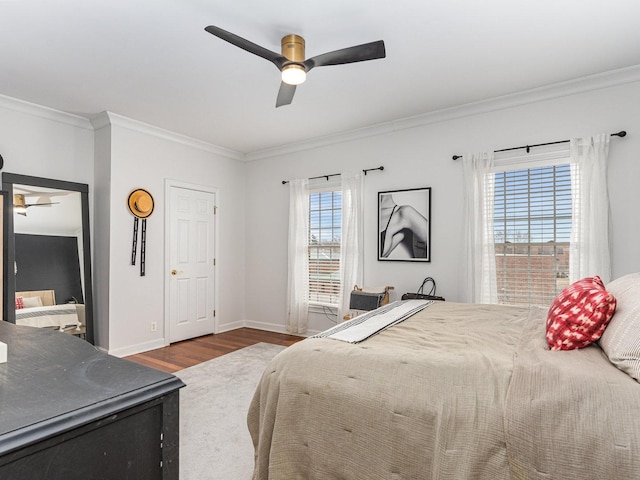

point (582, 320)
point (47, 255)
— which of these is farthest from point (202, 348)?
point (582, 320)

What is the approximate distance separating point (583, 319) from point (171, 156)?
4.73m

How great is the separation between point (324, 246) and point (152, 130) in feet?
8.58

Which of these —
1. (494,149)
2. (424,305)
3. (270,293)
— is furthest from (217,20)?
(270,293)

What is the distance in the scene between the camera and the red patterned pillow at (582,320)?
162cm

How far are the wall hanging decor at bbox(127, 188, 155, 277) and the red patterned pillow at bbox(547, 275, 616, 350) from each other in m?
4.28

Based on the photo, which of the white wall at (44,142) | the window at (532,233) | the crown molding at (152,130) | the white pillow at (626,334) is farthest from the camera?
the crown molding at (152,130)

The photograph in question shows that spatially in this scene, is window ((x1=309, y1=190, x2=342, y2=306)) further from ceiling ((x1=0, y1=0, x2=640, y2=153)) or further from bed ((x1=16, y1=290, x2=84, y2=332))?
bed ((x1=16, y1=290, x2=84, y2=332))

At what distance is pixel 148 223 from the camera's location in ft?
15.3

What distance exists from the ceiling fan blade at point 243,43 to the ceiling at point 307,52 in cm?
27

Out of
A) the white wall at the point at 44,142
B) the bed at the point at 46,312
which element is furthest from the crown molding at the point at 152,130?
the bed at the point at 46,312

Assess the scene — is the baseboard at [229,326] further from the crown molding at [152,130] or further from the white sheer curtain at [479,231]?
the white sheer curtain at [479,231]

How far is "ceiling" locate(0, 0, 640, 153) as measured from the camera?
2.44 metres

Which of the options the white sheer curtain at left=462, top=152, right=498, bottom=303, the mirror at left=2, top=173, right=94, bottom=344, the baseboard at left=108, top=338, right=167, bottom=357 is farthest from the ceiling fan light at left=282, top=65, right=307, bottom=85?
the baseboard at left=108, top=338, right=167, bottom=357

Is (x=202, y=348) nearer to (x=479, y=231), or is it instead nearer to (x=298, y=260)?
(x=298, y=260)
